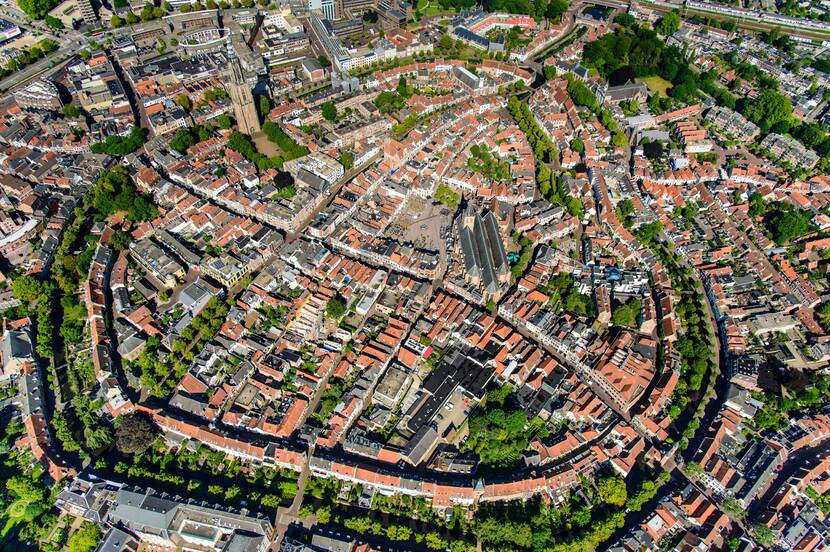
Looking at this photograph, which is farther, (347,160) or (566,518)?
(347,160)

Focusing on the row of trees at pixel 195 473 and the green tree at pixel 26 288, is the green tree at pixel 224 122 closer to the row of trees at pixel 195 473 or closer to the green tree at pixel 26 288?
the green tree at pixel 26 288

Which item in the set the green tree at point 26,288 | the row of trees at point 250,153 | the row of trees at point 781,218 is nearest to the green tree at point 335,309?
the row of trees at point 250,153

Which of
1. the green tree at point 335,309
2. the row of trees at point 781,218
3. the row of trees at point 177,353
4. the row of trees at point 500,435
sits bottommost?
the row of trees at point 500,435

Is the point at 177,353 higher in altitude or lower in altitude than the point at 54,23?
lower

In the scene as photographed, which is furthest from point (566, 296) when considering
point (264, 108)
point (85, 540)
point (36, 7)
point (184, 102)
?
point (36, 7)

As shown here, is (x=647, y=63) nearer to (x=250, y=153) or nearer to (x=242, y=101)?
(x=242, y=101)

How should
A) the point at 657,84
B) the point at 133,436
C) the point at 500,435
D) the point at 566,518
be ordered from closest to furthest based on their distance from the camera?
1. the point at 566,518
2. the point at 133,436
3. the point at 500,435
4. the point at 657,84

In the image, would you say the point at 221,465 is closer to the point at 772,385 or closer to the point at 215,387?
the point at 215,387
